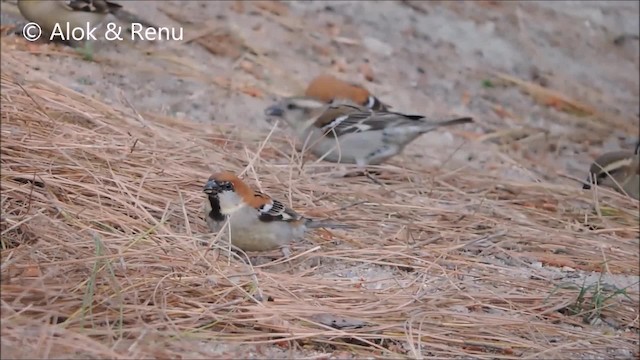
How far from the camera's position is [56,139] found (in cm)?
584

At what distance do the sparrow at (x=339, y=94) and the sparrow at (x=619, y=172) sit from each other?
155cm

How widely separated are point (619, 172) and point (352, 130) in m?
1.98

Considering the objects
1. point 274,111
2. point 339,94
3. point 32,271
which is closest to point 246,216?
point 32,271

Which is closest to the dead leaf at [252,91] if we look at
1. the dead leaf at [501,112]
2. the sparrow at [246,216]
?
the dead leaf at [501,112]

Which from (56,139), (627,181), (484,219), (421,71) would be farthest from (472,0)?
(56,139)

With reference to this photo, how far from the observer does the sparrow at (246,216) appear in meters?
5.44

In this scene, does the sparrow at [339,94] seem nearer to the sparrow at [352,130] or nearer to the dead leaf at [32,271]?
the sparrow at [352,130]

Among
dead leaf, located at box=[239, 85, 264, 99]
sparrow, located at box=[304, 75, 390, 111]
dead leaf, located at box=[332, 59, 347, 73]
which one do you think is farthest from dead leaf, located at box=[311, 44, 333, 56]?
sparrow, located at box=[304, 75, 390, 111]

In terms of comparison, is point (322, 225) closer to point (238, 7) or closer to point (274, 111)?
point (274, 111)

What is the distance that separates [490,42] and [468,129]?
149 cm

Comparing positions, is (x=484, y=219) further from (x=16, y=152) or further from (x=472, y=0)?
(x=472, y=0)

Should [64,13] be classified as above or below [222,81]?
above

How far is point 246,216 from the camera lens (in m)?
5.51

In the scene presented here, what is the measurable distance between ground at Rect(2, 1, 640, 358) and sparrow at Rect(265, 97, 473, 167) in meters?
0.23
